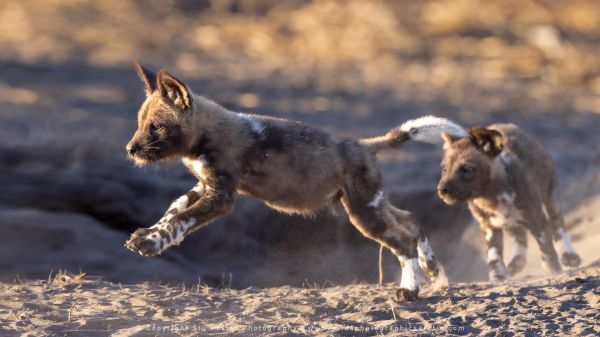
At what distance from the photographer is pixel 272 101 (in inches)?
537

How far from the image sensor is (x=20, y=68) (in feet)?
45.4

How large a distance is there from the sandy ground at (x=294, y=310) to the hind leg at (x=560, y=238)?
237cm

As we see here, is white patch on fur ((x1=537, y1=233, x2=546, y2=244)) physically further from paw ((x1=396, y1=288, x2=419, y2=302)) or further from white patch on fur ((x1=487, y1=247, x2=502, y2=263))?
paw ((x1=396, y1=288, x2=419, y2=302))

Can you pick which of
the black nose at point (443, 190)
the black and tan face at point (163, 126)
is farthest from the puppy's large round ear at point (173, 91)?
the black nose at point (443, 190)

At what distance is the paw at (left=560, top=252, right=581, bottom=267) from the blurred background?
0.67ft

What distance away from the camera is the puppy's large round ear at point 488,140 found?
8438mm

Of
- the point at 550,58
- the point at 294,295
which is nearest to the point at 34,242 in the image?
the point at 294,295

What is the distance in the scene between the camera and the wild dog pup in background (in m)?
8.48

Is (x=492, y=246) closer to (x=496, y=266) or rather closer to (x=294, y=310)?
(x=496, y=266)

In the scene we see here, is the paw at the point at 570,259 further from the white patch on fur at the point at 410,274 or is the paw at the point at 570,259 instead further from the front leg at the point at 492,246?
the white patch on fur at the point at 410,274

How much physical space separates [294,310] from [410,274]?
2.93 ft

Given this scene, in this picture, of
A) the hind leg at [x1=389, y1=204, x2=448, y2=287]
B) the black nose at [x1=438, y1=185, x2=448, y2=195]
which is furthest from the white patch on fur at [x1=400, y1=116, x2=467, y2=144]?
the black nose at [x1=438, y1=185, x2=448, y2=195]

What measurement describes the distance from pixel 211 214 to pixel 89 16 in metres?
11.5

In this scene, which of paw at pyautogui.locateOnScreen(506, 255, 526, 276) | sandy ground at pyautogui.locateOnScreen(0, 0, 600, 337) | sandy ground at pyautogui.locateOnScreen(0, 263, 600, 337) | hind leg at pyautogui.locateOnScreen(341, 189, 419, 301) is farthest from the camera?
paw at pyautogui.locateOnScreen(506, 255, 526, 276)
